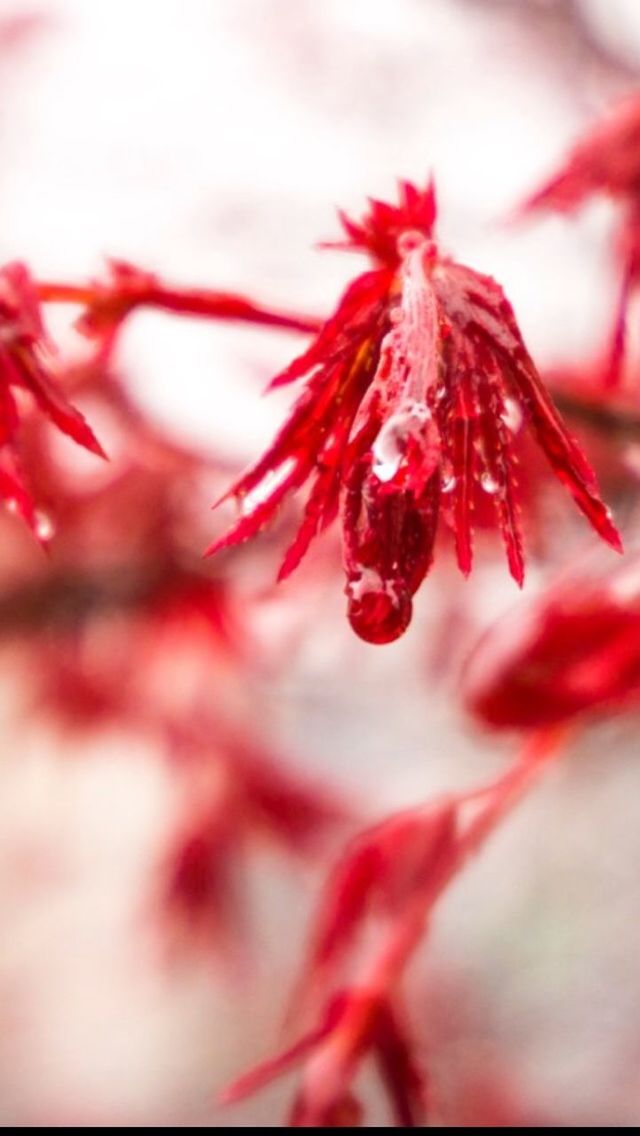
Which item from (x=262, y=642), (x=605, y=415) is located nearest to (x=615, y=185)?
(x=605, y=415)

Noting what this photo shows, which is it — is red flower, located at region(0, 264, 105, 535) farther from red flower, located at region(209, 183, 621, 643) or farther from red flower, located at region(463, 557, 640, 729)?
red flower, located at region(463, 557, 640, 729)

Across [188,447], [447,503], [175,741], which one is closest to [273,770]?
[175,741]

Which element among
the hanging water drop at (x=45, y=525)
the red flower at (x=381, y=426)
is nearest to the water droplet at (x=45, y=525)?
the hanging water drop at (x=45, y=525)

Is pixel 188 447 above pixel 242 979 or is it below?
above

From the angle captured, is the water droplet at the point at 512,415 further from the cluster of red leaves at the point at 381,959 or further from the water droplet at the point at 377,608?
the cluster of red leaves at the point at 381,959

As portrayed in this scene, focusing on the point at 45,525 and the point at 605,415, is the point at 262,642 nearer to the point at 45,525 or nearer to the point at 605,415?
the point at 45,525

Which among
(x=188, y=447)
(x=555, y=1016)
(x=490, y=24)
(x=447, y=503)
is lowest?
(x=555, y=1016)

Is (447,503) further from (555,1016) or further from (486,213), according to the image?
(555,1016)
